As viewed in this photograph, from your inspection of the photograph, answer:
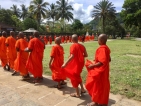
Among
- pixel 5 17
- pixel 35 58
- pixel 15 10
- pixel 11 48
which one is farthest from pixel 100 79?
pixel 15 10

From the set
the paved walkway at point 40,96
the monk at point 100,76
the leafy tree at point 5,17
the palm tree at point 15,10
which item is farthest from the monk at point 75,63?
the palm tree at point 15,10

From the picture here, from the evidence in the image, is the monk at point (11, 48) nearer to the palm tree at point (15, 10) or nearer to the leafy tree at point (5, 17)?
the leafy tree at point (5, 17)

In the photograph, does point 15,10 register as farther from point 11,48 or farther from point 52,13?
point 11,48

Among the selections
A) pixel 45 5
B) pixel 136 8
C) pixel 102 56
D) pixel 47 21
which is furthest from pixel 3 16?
pixel 102 56

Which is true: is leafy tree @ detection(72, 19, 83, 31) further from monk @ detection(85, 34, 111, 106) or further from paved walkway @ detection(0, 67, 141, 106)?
monk @ detection(85, 34, 111, 106)

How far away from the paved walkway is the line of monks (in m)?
0.25

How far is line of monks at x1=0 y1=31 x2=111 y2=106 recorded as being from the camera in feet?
13.0

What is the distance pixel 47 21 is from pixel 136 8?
28232 mm

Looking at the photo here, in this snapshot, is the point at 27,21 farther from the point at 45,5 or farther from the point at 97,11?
the point at 97,11

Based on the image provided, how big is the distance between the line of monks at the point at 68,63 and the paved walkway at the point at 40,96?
0.25m

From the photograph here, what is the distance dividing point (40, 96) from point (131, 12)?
175 ft

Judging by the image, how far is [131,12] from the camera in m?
53.4

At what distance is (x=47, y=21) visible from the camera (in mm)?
61906

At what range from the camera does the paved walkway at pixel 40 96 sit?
15.3 feet
